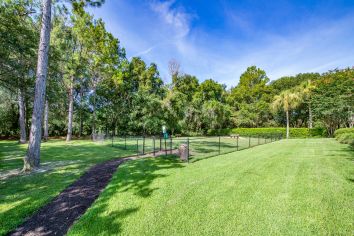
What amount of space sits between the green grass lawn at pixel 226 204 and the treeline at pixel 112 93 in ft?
26.9

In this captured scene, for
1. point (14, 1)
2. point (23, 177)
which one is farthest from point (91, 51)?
point (23, 177)

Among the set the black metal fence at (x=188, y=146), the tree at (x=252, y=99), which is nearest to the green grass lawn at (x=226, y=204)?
the black metal fence at (x=188, y=146)

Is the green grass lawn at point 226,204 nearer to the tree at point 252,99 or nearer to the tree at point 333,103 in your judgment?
the tree at point 333,103

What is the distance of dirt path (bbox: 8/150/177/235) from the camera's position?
3084 millimetres

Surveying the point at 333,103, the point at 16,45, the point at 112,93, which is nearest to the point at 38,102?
the point at 16,45

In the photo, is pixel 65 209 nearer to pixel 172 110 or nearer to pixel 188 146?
pixel 188 146

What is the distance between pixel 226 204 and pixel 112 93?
29.4 m

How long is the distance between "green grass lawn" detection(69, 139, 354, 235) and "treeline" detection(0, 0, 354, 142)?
26.9 ft

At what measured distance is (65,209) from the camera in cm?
374

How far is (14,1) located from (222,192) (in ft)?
43.2

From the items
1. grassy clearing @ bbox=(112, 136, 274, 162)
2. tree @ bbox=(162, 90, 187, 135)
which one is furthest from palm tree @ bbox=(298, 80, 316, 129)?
tree @ bbox=(162, 90, 187, 135)

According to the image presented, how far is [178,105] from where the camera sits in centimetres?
1439

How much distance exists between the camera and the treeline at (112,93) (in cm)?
1032

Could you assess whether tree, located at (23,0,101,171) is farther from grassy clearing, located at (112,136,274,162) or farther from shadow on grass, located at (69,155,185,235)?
grassy clearing, located at (112,136,274,162)
